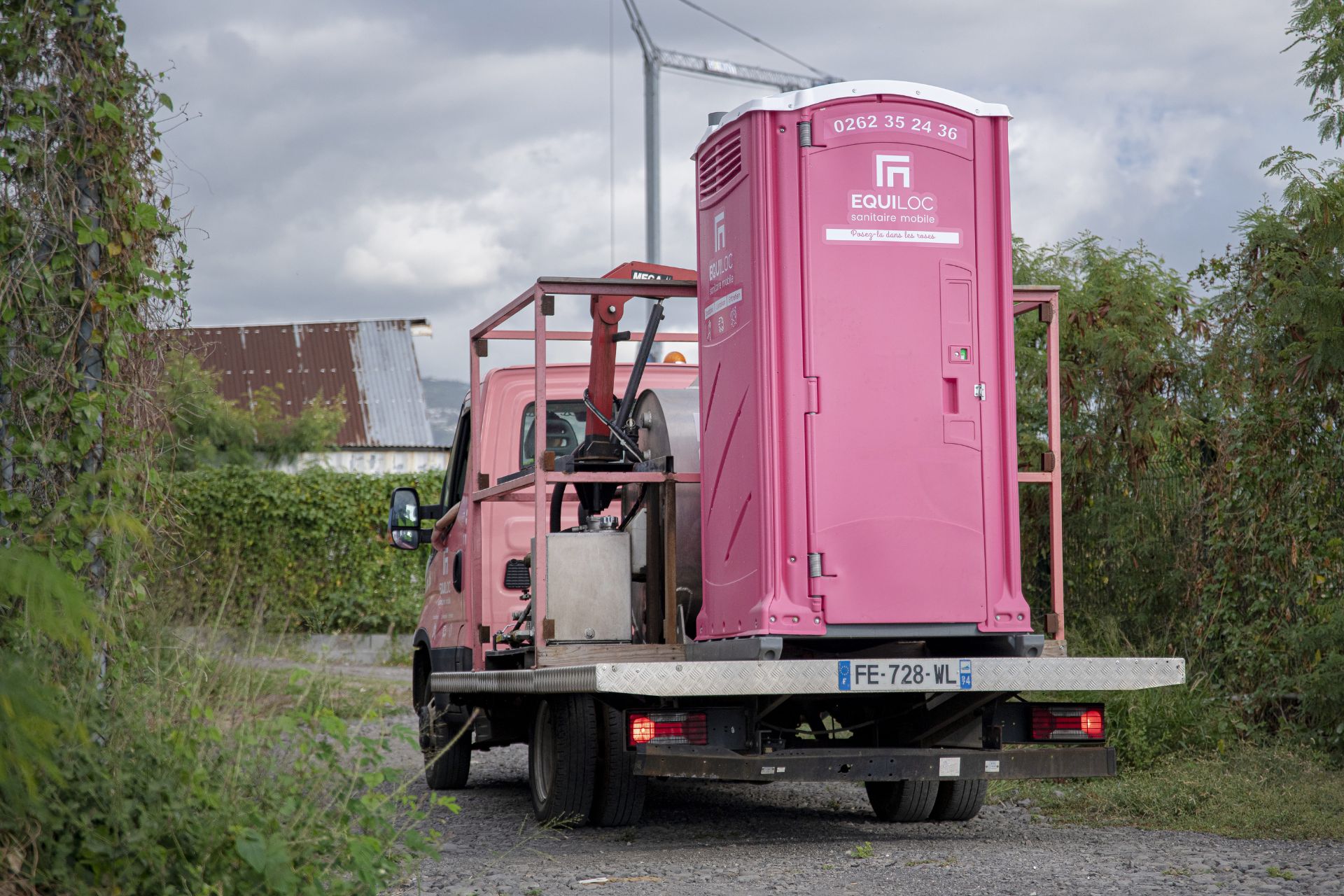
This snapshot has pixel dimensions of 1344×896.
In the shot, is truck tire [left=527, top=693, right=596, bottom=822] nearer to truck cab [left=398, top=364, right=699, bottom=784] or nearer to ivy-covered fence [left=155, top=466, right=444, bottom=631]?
truck cab [left=398, top=364, right=699, bottom=784]

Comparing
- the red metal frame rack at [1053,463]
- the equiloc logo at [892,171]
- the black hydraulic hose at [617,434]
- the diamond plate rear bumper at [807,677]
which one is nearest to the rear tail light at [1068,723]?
the red metal frame rack at [1053,463]

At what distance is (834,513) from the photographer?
611cm

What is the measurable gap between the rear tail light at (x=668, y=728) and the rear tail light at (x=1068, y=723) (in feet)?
5.00

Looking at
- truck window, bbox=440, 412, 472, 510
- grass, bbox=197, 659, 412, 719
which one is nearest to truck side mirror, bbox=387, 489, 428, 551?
truck window, bbox=440, 412, 472, 510

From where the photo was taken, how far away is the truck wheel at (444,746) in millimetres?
8461

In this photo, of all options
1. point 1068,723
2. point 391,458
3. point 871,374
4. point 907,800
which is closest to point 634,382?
point 871,374

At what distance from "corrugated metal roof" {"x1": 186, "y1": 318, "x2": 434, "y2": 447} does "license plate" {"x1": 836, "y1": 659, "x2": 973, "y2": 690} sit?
3234cm

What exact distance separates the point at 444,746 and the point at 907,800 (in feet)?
9.74

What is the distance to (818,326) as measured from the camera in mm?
6160

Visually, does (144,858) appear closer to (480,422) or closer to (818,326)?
(818,326)

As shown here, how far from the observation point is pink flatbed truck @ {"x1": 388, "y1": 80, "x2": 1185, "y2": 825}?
605cm

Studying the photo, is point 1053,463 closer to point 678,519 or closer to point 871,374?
point 871,374

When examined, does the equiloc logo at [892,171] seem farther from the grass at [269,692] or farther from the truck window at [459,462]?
the truck window at [459,462]

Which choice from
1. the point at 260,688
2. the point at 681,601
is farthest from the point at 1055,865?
the point at 260,688
